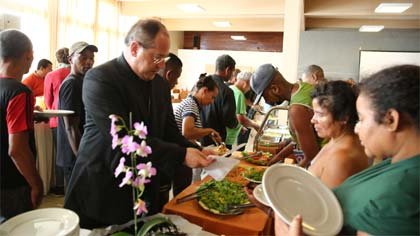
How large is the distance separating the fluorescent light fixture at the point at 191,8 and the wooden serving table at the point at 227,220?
5.62 meters

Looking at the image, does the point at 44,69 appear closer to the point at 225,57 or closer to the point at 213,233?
the point at 225,57

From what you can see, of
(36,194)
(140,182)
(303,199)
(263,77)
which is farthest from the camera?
(263,77)

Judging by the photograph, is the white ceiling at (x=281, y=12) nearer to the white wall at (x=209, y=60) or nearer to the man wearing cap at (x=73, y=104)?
the white wall at (x=209, y=60)

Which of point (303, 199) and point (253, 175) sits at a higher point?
point (303, 199)

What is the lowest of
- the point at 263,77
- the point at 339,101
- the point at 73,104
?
the point at 73,104

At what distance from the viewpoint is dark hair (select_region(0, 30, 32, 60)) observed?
1.39 m

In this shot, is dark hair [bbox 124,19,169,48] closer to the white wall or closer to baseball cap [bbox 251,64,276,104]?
baseball cap [bbox 251,64,276,104]

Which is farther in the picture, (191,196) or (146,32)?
(191,196)

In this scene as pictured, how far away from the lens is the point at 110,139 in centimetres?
118

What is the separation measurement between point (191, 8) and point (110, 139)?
19.3 ft

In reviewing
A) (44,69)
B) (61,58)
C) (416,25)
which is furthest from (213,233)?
(416,25)

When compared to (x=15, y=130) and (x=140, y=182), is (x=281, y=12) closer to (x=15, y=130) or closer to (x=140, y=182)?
(x=15, y=130)

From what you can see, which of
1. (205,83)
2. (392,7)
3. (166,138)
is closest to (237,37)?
(392,7)

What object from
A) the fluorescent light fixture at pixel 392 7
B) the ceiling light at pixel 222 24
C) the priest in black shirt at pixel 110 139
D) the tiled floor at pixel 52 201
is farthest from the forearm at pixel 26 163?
the ceiling light at pixel 222 24
